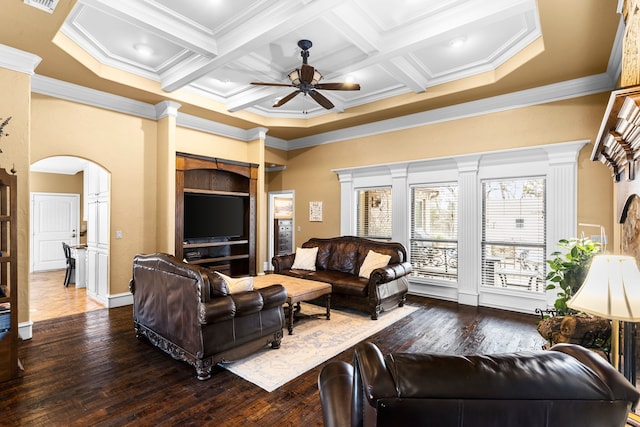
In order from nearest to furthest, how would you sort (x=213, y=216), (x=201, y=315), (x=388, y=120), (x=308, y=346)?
(x=201, y=315), (x=308, y=346), (x=388, y=120), (x=213, y=216)

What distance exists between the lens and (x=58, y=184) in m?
8.48

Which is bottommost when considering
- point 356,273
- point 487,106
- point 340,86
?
point 356,273

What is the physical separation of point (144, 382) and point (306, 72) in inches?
137

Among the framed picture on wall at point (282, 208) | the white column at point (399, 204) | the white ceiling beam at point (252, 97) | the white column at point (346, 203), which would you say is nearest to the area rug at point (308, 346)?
the white column at point (399, 204)

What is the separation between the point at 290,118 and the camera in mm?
6637

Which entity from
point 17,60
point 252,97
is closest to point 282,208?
point 252,97

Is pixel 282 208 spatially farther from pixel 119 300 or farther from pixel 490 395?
pixel 490 395

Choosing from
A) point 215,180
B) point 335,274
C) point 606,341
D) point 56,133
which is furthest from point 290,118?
point 606,341

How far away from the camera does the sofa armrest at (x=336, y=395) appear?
1.30 metres

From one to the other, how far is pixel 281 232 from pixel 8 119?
6.47 metres

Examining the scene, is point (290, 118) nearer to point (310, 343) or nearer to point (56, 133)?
point (56, 133)

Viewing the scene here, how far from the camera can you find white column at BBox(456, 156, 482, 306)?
514 centimetres

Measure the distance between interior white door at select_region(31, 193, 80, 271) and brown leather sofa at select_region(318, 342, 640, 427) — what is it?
10176mm

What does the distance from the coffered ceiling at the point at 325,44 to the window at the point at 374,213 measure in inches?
68.5
